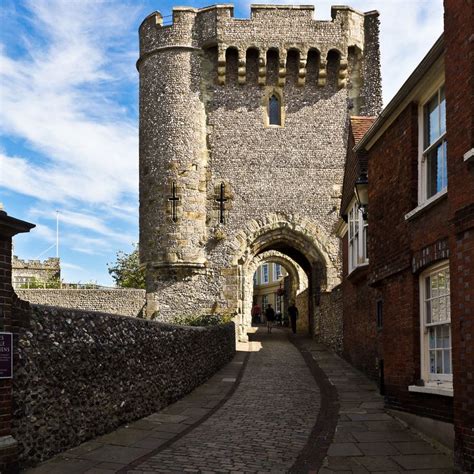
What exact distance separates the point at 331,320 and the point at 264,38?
1181 centimetres

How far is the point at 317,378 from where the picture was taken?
14680mm

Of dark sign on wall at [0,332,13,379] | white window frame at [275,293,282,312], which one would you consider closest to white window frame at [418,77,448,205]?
dark sign on wall at [0,332,13,379]

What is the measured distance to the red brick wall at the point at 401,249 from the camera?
8477 mm

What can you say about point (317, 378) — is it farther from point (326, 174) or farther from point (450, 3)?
point (326, 174)

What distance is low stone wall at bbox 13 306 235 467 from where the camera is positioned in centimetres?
686

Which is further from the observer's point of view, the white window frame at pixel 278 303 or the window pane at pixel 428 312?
the white window frame at pixel 278 303

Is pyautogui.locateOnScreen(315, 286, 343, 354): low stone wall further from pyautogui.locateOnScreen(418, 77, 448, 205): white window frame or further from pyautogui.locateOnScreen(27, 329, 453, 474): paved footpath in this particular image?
pyautogui.locateOnScreen(418, 77, 448, 205): white window frame

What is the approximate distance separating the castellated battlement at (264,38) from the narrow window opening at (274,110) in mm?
702

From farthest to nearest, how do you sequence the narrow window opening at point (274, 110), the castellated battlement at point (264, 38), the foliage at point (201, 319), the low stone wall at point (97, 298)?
the low stone wall at point (97, 298) < the narrow window opening at point (274, 110) < the castellated battlement at point (264, 38) < the foliage at point (201, 319)

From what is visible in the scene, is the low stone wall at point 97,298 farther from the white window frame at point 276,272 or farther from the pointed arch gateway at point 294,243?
the white window frame at point 276,272

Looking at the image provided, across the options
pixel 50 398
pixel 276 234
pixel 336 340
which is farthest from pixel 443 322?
pixel 276 234

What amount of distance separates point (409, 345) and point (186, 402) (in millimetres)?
4645

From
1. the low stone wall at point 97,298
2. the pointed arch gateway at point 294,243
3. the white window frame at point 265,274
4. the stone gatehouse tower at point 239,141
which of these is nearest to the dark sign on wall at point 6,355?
the stone gatehouse tower at point 239,141

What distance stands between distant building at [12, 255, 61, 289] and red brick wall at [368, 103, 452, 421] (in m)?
46.6
